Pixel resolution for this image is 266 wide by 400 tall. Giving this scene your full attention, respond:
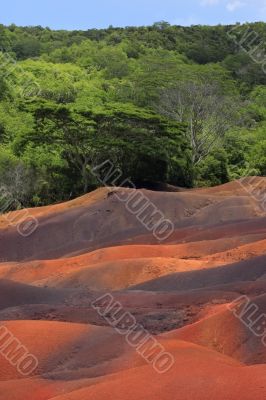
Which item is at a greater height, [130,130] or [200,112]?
[130,130]

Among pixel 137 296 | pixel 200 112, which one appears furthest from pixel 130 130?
pixel 137 296

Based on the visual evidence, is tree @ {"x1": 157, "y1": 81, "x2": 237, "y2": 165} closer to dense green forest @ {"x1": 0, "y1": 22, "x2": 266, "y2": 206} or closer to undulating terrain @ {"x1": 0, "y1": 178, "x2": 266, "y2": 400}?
dense green forest @ {"x1": 0, "y1": 22, "x2": 266, "y2": 206}

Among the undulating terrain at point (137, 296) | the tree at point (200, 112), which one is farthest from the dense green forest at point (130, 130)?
the undulating terrain at point (137, 296)

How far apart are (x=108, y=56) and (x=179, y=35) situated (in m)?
23.7

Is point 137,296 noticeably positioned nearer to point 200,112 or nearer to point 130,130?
point 130,130

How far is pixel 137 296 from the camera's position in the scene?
15.9 metres

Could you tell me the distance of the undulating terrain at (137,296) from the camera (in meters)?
7.79

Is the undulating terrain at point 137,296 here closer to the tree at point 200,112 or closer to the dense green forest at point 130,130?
the dense green forest at point 130,130

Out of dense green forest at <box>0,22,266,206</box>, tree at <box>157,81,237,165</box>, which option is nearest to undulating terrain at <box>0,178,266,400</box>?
dense green forest at <box>0,22,266,206</box>

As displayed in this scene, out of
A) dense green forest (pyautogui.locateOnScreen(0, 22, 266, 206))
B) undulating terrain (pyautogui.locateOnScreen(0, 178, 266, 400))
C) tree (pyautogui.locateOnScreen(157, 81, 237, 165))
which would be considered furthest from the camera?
tree (pyautogui.locateOnScreen(157, 81, 237, 165))

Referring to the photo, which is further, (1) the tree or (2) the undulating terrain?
(1) the tree

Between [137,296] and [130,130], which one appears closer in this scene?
[137,296]

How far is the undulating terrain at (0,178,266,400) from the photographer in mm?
7789

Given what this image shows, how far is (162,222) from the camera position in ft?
103
